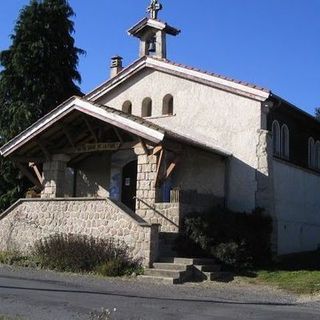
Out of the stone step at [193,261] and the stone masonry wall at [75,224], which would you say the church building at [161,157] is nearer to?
the stone masonry wall at [75,224]

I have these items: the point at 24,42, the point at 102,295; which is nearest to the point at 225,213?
the point at 102,295

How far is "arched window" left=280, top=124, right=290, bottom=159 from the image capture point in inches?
833

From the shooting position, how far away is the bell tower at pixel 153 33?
23078 millimetres

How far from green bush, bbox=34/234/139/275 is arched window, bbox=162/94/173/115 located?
692 cm

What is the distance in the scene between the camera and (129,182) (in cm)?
2183

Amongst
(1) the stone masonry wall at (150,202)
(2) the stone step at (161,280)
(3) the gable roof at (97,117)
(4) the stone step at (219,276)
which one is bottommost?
(2) the stone step at (161,280)

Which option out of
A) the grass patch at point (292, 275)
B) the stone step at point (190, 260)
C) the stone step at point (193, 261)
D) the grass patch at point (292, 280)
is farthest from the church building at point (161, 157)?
the grass patch at point (292, 280)

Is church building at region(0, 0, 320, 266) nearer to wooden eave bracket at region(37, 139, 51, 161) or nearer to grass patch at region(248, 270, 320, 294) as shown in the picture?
wooden eave bracket at region(37, 139, 51, 161)

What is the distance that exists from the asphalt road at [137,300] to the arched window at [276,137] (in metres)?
7.06

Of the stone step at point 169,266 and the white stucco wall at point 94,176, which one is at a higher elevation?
the white stucco wall at point 94,176

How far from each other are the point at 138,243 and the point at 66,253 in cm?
213

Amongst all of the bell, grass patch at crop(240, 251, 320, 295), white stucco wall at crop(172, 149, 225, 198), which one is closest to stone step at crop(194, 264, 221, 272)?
grass patch at crop(240, 251, 320, 295)

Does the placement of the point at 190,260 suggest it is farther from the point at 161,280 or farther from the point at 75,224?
the point at 75,224

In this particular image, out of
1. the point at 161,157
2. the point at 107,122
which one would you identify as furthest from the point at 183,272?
the point at 107,122
